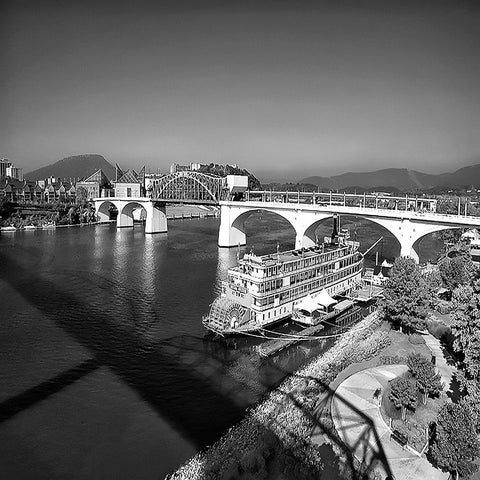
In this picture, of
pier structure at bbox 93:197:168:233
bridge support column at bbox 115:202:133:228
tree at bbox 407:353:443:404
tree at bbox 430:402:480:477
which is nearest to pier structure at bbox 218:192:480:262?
pier structure at bbox 93:197:168:233

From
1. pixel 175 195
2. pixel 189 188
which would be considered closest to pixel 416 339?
pixel 189 188

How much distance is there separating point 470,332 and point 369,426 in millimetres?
9189

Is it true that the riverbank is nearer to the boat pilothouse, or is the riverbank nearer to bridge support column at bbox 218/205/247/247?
the boat pilothouse

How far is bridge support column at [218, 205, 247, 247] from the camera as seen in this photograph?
7825 cm

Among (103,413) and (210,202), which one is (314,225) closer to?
(210,202)

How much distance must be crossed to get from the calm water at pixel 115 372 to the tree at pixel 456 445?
10706 mm

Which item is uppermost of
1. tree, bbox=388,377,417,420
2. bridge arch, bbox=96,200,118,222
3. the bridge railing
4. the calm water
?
the bridge railing

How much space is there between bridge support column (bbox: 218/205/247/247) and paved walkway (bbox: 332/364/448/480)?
5431cm

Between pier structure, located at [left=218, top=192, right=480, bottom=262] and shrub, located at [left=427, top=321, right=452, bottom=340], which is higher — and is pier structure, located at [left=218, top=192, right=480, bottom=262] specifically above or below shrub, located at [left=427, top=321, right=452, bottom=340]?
above

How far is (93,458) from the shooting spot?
19.8 metres

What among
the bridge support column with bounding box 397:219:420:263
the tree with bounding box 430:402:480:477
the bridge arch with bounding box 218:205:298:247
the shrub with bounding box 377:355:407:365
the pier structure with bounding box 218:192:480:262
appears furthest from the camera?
the bridge arch with bounding box 218:205:298:247

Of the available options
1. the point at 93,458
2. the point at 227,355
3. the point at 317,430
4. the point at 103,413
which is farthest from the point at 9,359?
the point at 317,430

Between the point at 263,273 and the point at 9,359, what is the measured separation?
19.8 m

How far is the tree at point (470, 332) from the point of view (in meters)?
21.8
